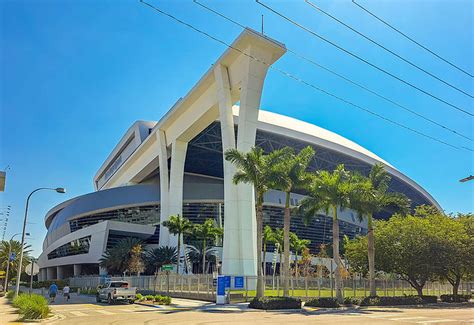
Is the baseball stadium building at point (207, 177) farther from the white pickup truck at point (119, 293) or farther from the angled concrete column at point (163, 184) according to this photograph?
the white pickup truck at point (119, 293)

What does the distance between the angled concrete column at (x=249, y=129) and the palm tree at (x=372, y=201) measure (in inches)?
411

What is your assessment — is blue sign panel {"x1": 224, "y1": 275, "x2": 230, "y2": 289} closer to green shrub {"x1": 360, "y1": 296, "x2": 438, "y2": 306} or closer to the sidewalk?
green shrub {"x1": 360, "y1": 296, "x2": 438, "y2": 306}

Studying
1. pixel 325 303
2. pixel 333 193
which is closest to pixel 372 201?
pixel 333 193

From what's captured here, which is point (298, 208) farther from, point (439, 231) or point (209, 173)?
point (209, 173)

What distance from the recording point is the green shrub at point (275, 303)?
25.8 meters

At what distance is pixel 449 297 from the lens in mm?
38719

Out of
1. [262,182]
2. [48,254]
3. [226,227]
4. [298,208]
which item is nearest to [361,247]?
[298,208]

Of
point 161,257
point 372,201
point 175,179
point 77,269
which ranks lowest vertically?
point 77,269

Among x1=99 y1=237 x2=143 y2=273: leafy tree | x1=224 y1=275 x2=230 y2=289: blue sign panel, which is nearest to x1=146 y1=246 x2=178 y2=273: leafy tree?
x1=99 y1=237 x2=143 y2=273: leafy tree

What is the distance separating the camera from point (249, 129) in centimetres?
4072

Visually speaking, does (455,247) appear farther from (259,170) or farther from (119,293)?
(119,293)

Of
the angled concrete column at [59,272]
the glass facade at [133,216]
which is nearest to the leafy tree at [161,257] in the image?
the glass facade at [133,216]

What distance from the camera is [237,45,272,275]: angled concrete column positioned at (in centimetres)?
3934

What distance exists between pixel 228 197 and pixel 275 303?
52.4 ft
